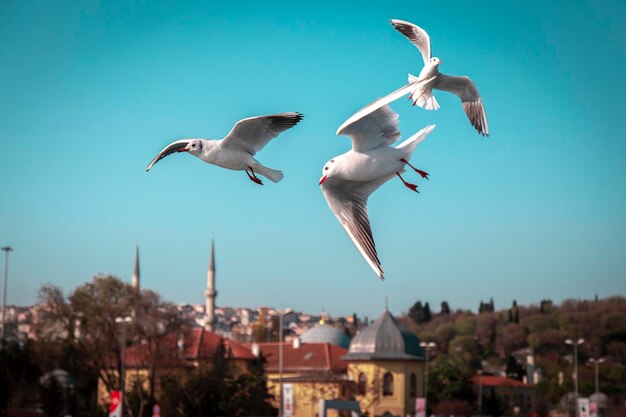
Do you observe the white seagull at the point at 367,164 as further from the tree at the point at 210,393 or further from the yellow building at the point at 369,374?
the yellow building at the point at 369,374

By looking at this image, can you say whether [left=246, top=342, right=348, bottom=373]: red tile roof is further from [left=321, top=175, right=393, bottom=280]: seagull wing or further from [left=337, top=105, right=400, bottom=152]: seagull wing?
[left=337, top=105, right=400, bottom=152]: seagull wing

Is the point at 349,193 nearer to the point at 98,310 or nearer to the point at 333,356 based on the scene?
the point at 98,310

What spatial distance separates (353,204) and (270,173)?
4.06ft

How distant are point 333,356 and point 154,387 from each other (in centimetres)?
2541

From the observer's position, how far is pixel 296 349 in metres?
86.2

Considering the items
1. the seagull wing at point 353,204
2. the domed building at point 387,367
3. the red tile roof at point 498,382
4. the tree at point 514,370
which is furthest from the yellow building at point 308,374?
the seagull wing at point 353,204

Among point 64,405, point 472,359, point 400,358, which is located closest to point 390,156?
point 64,405

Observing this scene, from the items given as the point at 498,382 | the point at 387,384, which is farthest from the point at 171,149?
the point at 498,382

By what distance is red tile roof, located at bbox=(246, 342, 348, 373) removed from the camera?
80.9 m

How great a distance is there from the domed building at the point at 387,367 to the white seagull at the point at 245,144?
202 feet

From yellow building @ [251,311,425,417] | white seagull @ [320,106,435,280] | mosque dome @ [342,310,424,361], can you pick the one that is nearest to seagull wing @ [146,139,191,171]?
white seagull @ [320,106,435,280]

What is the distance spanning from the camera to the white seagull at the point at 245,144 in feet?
42.9

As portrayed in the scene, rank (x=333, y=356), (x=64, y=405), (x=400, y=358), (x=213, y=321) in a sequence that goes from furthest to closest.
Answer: (x=213, y=321) < (x=333, y=356) < (x=400, y=358) < (x=64, y=405)

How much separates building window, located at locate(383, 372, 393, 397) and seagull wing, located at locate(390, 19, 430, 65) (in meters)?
59.6
